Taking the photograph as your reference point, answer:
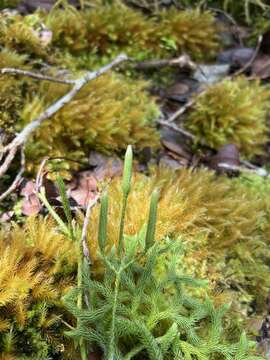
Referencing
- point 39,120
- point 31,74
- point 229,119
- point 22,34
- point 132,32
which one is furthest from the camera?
point 132,32

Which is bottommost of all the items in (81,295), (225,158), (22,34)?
(225,158)

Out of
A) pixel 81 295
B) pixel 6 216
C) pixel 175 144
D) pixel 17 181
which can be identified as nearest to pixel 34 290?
pixel 81 295

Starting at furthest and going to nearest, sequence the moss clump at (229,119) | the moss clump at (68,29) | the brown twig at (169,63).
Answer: the brown twig at (169,63) < the moss clump at (68,29) < the moss clump at (229,119)

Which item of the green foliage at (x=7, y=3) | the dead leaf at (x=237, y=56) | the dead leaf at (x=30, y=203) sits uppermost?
the green foliage at (x=7, y=3)

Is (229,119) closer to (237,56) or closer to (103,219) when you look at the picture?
(237,56)

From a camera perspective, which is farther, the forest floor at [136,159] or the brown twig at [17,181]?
the brown twig at [17,181]

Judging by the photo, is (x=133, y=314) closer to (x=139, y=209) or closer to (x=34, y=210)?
(x=139, y=209)

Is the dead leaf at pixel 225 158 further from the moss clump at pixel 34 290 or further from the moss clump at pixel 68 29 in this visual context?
the moss clump at pixel 34 290

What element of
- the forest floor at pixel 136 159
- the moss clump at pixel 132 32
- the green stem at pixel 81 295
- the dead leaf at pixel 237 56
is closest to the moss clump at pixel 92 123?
the forest floor at pixel 136 159
